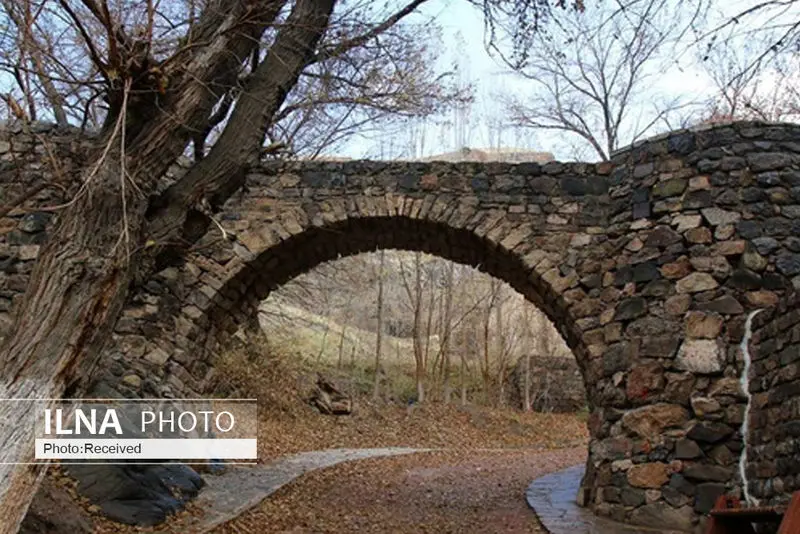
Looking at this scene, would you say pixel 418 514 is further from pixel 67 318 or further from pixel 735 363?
pixel 67 318

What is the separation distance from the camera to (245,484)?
6.20 m

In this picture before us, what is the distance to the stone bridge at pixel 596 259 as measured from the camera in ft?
17.0

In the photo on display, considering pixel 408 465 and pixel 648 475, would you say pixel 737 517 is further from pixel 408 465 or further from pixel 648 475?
pixel 408 465

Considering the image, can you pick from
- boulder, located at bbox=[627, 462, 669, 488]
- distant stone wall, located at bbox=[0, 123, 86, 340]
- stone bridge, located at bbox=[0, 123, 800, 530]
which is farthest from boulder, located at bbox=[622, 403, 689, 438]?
distant stone wall, located at bbox=[0, 123, 86, 340]

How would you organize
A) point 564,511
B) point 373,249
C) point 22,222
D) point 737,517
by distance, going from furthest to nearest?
point 373,249 < point 22,222 < point 564,511 < point 737,517

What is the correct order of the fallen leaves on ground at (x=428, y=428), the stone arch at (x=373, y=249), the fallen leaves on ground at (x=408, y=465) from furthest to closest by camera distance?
the fallen leaves on ground at (x=428, y=428) → the stone arch at (x=373, y=249) → the fallen leaves on ground at (x=408, y=465)

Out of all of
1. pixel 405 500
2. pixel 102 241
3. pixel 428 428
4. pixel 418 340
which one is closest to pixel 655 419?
pixel 405 500

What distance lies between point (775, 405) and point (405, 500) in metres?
3.26

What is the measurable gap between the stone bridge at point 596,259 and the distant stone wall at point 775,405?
0.17 meters

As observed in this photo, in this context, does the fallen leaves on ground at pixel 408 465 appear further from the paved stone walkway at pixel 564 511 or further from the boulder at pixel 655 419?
the boulder at pixel 655 419

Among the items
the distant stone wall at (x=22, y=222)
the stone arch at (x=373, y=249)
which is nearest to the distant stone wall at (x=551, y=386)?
the stone arch at (x=373, y=249)

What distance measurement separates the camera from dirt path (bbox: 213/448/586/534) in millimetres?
5168

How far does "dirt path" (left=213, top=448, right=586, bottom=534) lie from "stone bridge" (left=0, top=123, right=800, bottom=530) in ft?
3.10

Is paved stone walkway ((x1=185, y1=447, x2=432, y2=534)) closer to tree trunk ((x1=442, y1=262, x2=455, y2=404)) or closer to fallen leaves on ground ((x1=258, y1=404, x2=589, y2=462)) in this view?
fallen leaves on ground ((x1=258, y1=404, x2=589, y2=462))
